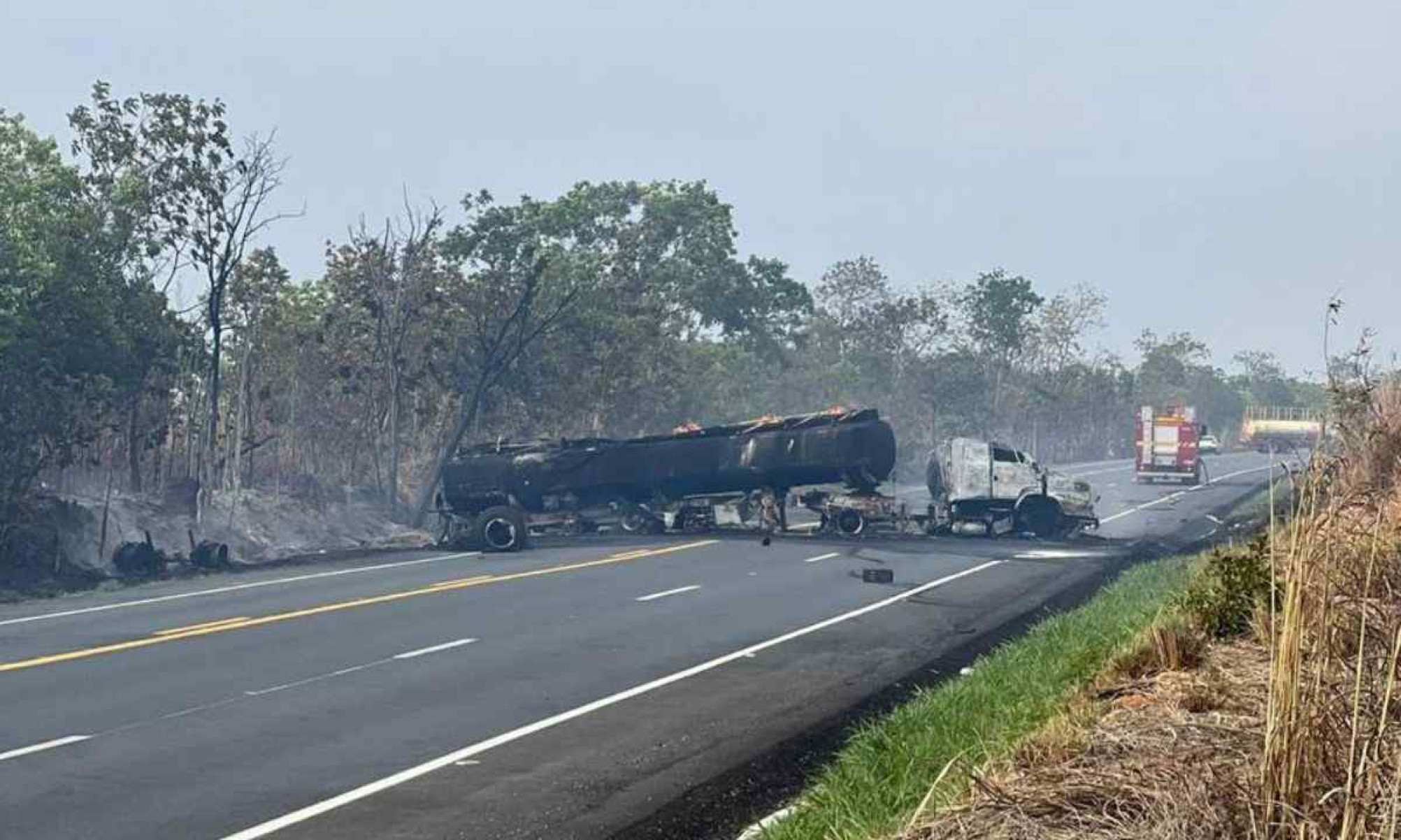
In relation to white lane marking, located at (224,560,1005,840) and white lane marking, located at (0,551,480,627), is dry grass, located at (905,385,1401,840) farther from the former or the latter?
white lane marking, located at (0,551,480,627)

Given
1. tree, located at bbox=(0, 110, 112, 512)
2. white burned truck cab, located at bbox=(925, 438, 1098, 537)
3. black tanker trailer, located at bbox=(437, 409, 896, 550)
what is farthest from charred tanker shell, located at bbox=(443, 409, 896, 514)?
tree, located at bbox=(0, 110, 112, 512)

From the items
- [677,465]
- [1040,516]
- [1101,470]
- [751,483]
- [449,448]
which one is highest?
[449,448]

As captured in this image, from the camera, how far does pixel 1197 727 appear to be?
27.8 feet

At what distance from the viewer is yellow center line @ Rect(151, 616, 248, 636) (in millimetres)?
21125

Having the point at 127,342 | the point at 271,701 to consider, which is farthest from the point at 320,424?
the point at 271,701

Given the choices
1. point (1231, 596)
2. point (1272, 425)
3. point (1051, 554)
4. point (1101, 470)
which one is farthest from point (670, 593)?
point (1272, 425)

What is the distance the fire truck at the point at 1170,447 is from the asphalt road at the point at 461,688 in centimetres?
3954

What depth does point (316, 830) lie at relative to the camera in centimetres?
1059

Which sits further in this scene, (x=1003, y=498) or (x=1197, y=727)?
(x=1003, y=498)

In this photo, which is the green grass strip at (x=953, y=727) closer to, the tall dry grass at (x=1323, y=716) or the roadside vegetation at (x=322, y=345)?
the tall dry grass at (x=1323, y=716)

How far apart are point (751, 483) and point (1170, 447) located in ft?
110

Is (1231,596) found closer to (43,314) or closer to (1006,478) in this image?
(43,314)

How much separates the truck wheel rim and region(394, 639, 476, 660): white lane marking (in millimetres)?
16613

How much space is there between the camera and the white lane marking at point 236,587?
23.6 m
